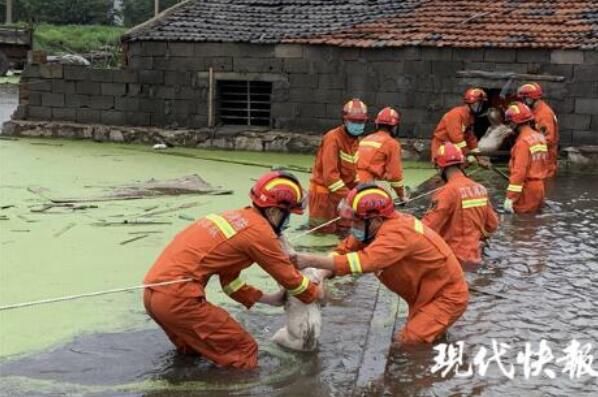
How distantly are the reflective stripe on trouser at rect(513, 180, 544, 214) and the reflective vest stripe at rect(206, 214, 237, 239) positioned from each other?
6.08m

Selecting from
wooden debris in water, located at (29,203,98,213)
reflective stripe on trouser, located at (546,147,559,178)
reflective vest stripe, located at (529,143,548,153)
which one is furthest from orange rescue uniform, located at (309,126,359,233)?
reflective stripe on trouser, located at (546,147,559,178)

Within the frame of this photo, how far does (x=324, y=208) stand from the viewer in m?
9.70

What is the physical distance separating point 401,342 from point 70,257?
390 cm

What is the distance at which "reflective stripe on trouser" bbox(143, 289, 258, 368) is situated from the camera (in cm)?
520

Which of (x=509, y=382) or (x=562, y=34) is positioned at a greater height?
(x=562, y=34)

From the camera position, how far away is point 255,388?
5.14 metres

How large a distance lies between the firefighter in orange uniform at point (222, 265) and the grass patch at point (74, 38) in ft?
148

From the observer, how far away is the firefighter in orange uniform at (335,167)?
938cm

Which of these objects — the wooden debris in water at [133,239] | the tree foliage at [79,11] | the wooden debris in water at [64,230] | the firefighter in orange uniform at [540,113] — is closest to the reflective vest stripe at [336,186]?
the wooden debris in water at [133,239]

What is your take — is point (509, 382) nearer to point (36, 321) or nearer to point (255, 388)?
point (255, 388)

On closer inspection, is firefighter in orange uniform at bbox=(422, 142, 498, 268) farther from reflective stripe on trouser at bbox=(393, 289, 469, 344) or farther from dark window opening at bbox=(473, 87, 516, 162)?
dark window opening at bbox=(473, 87, 516, 162)

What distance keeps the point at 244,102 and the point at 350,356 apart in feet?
44.0

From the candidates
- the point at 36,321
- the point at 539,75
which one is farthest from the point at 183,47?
the point at 36,321

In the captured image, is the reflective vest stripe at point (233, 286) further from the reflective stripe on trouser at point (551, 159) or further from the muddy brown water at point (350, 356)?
the reflective stripe on trouser at point (551, 159)
